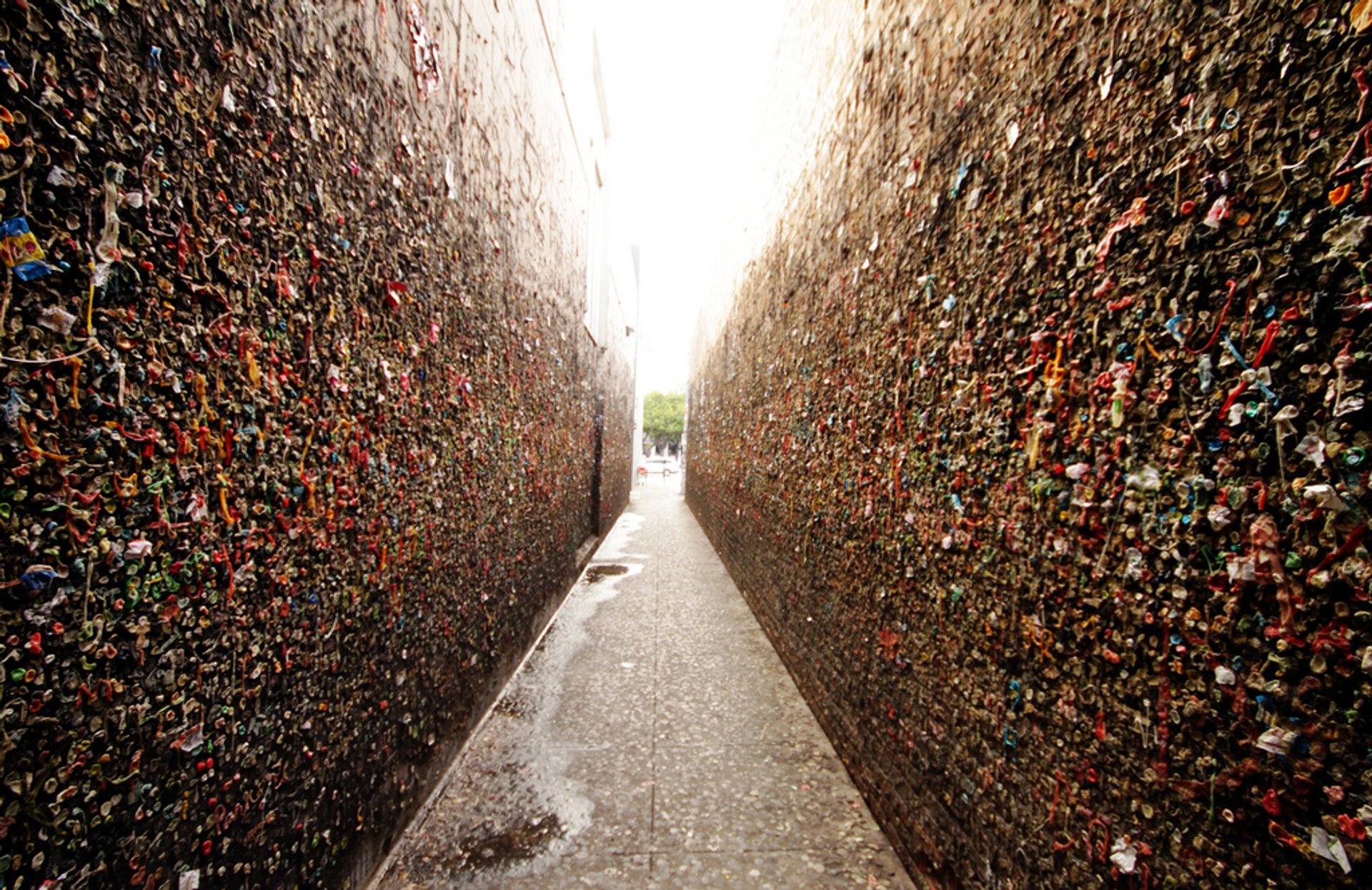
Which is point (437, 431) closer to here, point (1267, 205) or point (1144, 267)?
point (1144, 267)

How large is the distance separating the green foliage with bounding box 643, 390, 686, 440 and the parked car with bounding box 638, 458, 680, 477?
2.23 metres

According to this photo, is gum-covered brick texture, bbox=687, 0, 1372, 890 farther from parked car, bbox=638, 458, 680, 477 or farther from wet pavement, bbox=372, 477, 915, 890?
parked car, bbox=638, 458, 680, 477

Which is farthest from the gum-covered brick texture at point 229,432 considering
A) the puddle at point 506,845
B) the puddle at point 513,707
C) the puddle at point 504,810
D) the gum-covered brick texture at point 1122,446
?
the gum-covered brick texture at point 1122,446

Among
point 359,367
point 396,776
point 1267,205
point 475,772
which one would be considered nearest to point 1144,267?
point 1267,205

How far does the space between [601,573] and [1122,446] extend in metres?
5.45

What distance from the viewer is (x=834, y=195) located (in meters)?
2.74

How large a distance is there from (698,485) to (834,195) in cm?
742

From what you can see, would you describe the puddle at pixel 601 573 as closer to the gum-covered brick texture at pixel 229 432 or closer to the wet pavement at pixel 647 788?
the wet pavement at pixel 647 788

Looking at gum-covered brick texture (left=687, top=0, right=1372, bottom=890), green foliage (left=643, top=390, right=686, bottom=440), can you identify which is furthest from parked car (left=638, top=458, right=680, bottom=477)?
gum-covered brick texture (left=687, top=0, right=1372, bottom=890)

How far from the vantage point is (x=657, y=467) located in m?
39.5

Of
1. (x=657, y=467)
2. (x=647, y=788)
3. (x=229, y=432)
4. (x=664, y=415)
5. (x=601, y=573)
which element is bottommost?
(x=657, y=467)

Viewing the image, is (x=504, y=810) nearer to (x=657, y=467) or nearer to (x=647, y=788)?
(x=647, y=788)

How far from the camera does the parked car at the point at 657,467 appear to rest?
2646 cm

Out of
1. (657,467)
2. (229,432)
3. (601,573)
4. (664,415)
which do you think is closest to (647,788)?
(229,432)
